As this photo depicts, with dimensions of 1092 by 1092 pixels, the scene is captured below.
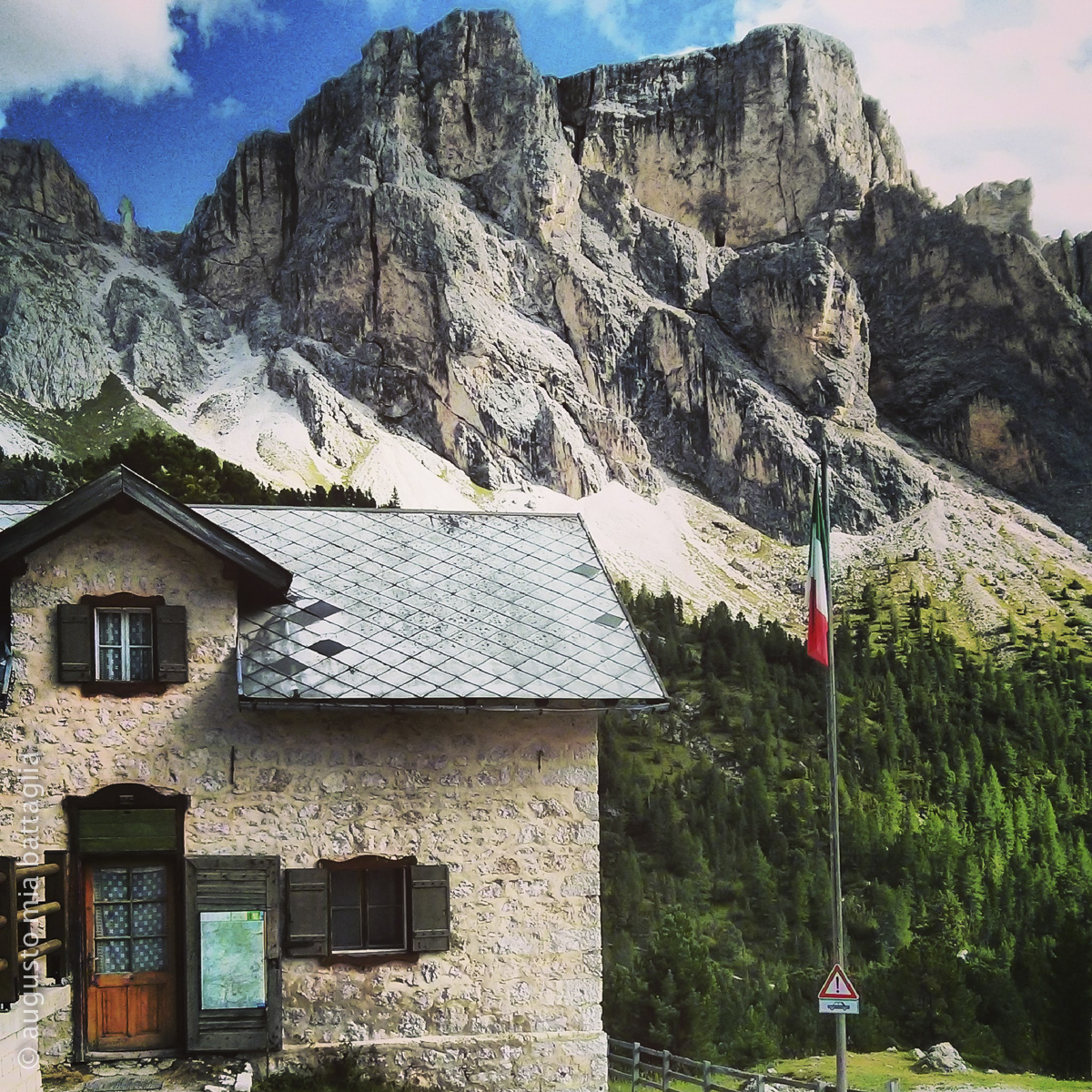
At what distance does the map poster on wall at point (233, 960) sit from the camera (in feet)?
49.9

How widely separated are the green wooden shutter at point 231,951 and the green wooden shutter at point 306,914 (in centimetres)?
16

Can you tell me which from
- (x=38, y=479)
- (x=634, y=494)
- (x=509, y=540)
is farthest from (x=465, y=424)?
(x=509, y=540)

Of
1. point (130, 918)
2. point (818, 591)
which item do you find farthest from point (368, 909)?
point (818, 591)

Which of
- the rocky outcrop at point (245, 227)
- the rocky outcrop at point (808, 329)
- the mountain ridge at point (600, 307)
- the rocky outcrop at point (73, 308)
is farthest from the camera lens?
the rocky outcrop at point (808, 329)

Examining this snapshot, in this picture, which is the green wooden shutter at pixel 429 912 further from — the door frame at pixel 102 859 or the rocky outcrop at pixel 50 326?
the rocky outcrop at pixel 50 326

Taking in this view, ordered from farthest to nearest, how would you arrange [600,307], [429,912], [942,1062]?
Result: 1. [600,307]
2. [942,1062]
3. [429,912]

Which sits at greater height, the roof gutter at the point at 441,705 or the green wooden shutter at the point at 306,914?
the roof gutter at the point at 441,705

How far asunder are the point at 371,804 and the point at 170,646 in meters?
2.98

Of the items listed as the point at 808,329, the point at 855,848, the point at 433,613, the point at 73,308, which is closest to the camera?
the point at 433,613

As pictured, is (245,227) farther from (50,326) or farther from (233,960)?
(233,960)

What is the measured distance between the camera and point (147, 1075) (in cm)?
1474

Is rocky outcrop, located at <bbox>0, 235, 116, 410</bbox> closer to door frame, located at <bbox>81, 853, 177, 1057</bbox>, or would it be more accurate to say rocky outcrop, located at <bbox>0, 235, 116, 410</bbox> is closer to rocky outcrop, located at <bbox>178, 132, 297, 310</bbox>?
rocky outcrop, located at <bbox>178, 132, 297, 310</bbox>

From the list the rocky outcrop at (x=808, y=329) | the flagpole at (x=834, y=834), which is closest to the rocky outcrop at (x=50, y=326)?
the rocky outcrop at (x=808, y=329)

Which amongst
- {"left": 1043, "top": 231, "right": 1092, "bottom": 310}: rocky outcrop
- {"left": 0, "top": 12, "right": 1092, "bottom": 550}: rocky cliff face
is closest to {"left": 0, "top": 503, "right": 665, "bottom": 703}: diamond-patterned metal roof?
{"left": 0, "top": 12, "right": 1092, "bottom": 550}: rocky cliff face
